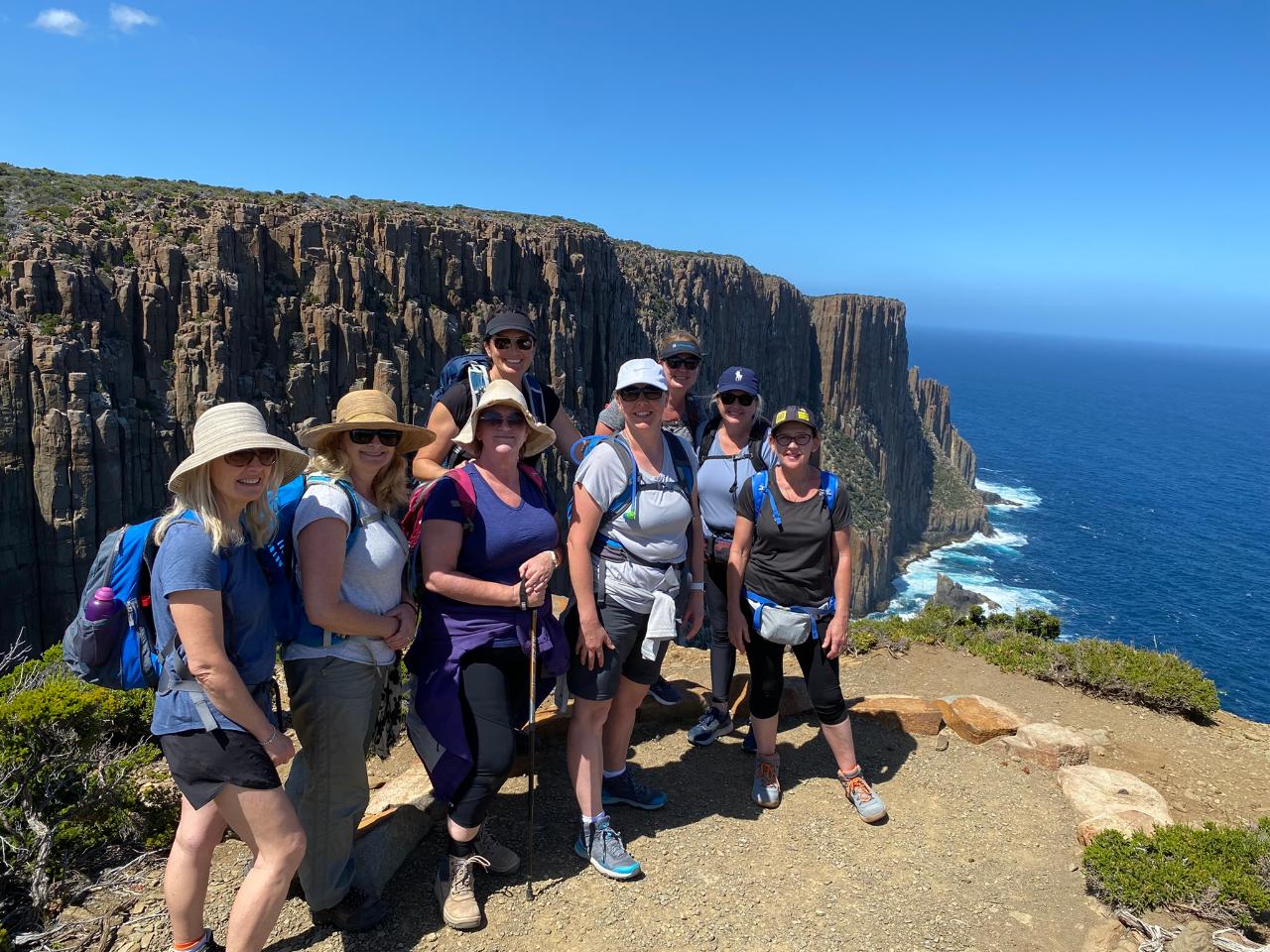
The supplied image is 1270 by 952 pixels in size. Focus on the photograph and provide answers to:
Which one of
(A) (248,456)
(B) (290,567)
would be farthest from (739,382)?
(A) (248,456)

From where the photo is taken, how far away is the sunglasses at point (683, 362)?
5539 millimetres

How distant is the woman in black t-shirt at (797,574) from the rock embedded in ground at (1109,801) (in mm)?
1523

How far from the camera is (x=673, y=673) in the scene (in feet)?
26.7

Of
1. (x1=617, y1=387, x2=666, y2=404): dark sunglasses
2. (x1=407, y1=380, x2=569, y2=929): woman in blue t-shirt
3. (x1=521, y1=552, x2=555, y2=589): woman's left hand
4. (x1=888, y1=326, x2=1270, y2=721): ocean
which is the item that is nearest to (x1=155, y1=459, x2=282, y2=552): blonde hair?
(x1=407, y1=380, x2=569, y2=929): woman in blue t-shirt

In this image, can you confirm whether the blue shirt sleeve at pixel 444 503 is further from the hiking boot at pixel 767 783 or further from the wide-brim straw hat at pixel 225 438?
the hiking boot at pixel 767 783

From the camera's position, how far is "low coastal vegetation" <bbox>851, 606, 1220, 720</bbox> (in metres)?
7.55

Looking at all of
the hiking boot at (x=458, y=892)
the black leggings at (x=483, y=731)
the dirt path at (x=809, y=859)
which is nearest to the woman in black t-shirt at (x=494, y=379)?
the black leggings at (x=483, y=731)

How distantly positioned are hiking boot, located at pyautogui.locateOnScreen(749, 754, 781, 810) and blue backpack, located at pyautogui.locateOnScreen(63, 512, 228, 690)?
376 cm

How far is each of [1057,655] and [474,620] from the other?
7.16 metres

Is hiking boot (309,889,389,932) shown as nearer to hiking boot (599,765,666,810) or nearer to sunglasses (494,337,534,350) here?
hiking boot (599,765,666,810)

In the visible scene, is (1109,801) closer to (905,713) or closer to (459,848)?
(905,713)

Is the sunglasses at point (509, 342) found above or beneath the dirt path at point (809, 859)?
above

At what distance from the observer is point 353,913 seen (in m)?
3.94

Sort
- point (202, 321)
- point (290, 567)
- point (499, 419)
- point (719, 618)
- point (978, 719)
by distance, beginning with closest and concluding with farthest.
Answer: point (290, 567) → point (499, 419) → point (719, 618) → point (978, 719) → point (202, 321)
